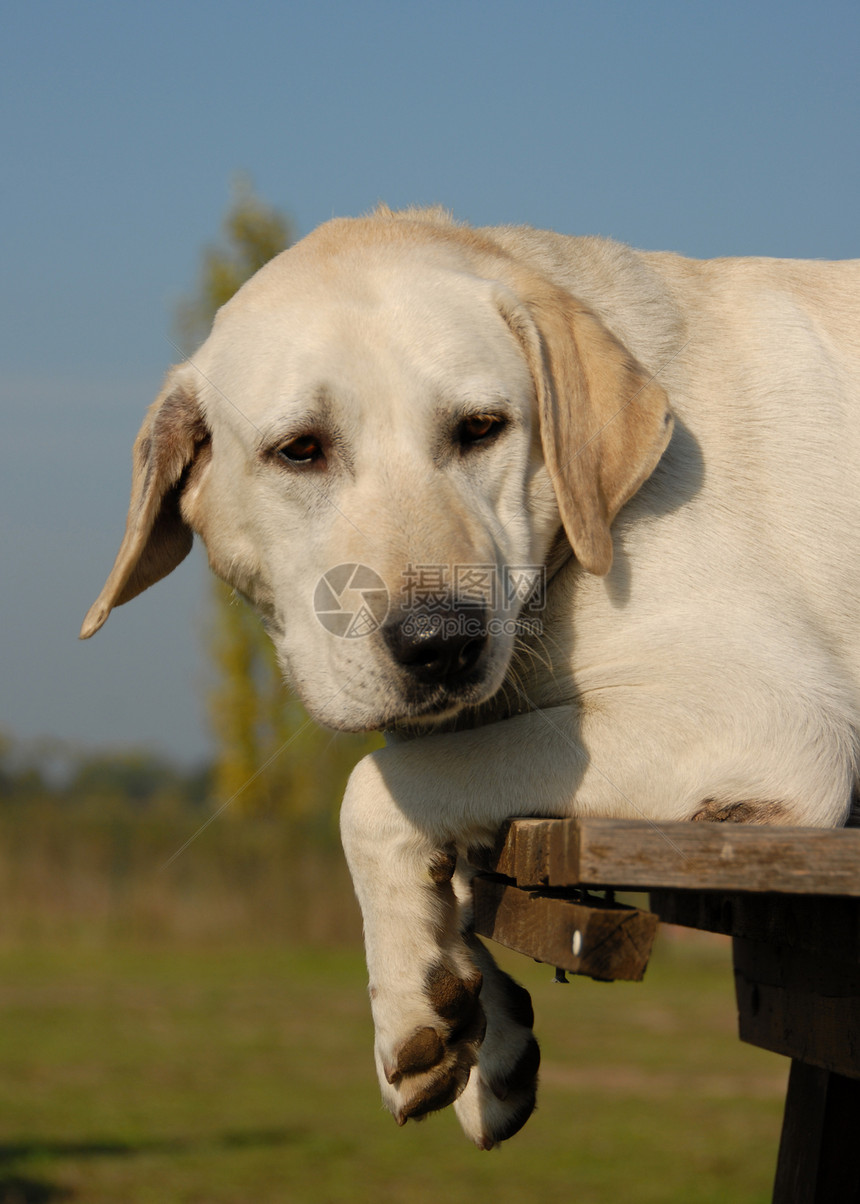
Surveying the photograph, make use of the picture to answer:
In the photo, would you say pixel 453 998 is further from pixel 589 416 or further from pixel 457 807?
pixel 589 416

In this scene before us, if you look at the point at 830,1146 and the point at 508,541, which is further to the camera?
the point at 830,1146

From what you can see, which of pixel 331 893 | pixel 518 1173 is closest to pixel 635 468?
pixel 518 1173

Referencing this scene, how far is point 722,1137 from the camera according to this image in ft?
42.5

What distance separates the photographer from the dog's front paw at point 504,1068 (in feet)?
11.2

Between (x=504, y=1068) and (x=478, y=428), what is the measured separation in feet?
5.64

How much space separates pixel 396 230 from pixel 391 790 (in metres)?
1.68

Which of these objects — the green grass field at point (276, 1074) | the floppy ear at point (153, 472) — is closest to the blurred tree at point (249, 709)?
the green grass field at point (276, 1074)

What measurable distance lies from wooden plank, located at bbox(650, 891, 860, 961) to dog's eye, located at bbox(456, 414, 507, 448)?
126cm

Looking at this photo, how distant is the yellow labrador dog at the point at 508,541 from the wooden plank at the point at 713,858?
0.73m

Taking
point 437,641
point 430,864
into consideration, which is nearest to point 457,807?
point 430,864

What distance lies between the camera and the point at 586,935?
2133 mm

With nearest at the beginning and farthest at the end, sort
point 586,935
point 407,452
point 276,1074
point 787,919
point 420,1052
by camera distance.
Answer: point 586,935 < point 787,919 < point 420,1052 < point 407,452 < point 276,1074
